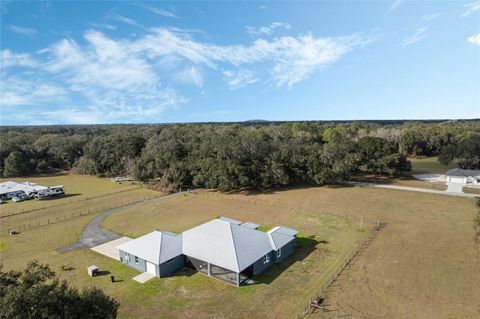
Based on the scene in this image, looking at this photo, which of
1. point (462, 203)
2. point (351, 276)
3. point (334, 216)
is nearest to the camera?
point (351, 276)

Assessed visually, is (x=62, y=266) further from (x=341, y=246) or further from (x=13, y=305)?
(x=341, y=246)

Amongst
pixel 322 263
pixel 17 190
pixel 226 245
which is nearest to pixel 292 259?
pixel 322 263

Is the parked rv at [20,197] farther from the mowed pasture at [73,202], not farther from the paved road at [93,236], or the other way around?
the paved road at [93,236]

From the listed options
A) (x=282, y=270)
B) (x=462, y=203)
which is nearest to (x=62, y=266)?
Answer: (x=282, y=270)

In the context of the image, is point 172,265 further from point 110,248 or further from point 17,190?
point 17,190

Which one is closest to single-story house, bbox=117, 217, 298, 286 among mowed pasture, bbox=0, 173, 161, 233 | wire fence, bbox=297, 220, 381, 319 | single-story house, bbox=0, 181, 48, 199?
wire fence, bbox=297, 220, 381, 319

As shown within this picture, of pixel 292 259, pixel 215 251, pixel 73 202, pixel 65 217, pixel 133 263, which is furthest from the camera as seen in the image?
pixel 73 202
